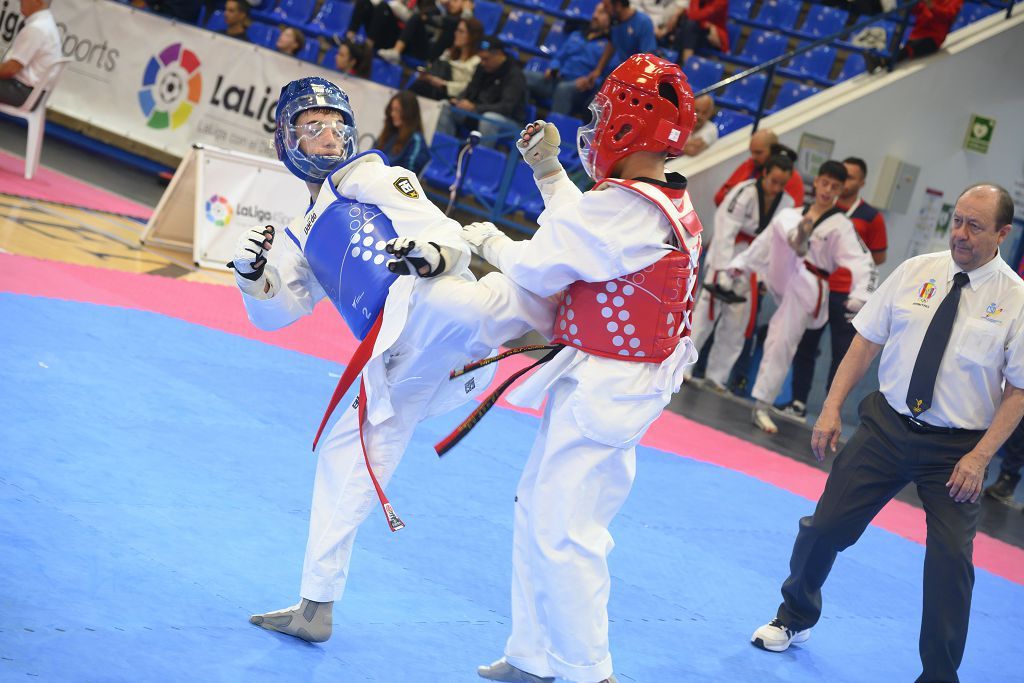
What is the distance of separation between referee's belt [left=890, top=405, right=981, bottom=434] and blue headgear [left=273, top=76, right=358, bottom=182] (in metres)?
2.44

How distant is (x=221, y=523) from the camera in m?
4.24

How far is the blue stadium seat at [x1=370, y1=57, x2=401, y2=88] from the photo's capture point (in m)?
13.3

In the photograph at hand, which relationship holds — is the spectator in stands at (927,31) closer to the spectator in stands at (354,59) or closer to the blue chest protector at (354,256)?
the spectator in stands at (354,59)

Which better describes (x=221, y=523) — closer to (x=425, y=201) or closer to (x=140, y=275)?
(x=425, y=201)

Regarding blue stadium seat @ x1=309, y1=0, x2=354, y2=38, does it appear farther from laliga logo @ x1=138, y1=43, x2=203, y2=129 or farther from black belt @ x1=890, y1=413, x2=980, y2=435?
black belt @ x1=890, y1=413, x2=980, y2=435

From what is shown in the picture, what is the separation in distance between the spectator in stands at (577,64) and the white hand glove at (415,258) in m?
9.01

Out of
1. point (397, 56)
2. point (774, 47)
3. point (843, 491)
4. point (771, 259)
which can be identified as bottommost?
point (843, 491)

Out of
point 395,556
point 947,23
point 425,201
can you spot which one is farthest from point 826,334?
point 425,201

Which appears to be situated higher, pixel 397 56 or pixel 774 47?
pixel 774 47

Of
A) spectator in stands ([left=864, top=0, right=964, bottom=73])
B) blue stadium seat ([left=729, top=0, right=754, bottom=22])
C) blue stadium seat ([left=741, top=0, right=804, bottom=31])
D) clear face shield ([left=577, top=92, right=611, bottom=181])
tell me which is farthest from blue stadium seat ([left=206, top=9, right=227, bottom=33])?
clear face shield ([left=577, top=92, right=611, bottom=181])

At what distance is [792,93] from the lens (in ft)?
39.4

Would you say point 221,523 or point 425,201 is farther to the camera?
point 221,523

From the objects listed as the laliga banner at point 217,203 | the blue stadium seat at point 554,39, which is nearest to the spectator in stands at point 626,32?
the blue stadium seat at point 554,39

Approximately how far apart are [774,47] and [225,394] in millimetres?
9275
